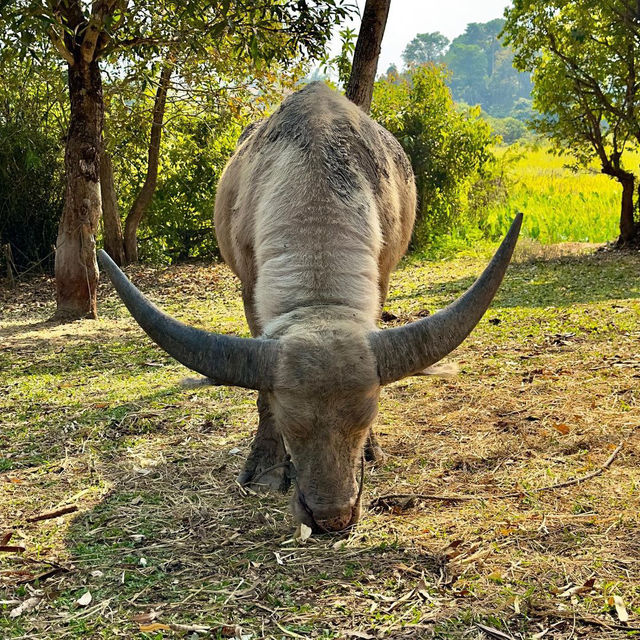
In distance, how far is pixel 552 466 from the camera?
449cm

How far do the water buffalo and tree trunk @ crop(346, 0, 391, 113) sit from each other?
3.72 meters

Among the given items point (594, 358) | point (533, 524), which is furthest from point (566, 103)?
point (533, 524)

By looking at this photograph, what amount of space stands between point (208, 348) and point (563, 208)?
1771 centimetres

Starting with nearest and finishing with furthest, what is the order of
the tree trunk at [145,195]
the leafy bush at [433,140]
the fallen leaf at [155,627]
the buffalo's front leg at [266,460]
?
1. the fallen leaf at [155,627]
2. the buffalo's front leg at [266,460]
3. the tree trunk at [145,195]
4. the leafy bush at [433,140]

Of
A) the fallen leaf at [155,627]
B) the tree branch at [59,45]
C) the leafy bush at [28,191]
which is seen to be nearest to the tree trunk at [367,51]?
the tree branch at [59,45]

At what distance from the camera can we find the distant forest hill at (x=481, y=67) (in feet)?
497

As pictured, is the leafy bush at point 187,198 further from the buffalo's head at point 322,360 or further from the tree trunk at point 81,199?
the buffalo's head at point 322,360

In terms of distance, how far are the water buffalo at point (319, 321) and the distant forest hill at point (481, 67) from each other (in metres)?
146

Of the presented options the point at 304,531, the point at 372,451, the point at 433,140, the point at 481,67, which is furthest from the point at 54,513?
the point at 481,67

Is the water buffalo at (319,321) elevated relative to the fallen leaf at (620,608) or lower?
elevated

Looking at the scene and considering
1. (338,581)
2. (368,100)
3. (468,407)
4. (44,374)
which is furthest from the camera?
(368,100)

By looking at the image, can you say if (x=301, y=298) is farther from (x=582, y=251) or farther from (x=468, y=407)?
(x=582, y=251)

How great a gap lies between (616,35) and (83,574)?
13045 mm

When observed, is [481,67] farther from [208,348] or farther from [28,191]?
[208,348]
